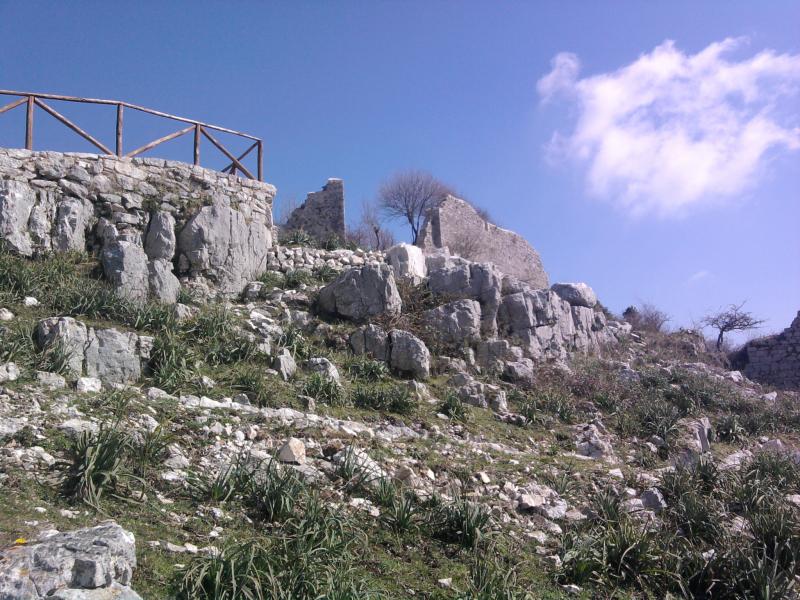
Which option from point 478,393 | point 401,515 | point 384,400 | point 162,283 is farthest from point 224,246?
point 401,515

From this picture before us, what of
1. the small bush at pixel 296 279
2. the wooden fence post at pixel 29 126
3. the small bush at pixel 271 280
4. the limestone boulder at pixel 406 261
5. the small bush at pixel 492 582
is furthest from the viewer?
the limestone boulder at pixel 406 261

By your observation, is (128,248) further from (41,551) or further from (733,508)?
(733,508)

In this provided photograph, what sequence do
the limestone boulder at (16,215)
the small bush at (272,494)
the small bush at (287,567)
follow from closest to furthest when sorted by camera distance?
1. the small bush at (287,567)
2. the small bush at (272,494)
3. the limestone boulder at (16,215)

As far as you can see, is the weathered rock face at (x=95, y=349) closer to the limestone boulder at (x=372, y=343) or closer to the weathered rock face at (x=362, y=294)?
the limestone boulder at (x=372, y=343)

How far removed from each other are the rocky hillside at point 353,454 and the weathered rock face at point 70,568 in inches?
0.7

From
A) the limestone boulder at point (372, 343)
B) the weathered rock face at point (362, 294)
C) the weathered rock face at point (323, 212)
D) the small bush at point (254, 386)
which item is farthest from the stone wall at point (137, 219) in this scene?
the weathered rock face at point (323, 212)

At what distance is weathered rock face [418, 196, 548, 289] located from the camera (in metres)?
24.5

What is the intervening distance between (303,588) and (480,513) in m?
2.39

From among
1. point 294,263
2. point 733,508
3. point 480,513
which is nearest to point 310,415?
point 480,513

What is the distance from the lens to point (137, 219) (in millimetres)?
13438

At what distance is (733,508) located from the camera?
9.18 m

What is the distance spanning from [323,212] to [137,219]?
9.26m

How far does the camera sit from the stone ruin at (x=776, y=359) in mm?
22875

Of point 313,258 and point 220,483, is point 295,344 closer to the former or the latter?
point 313,258
